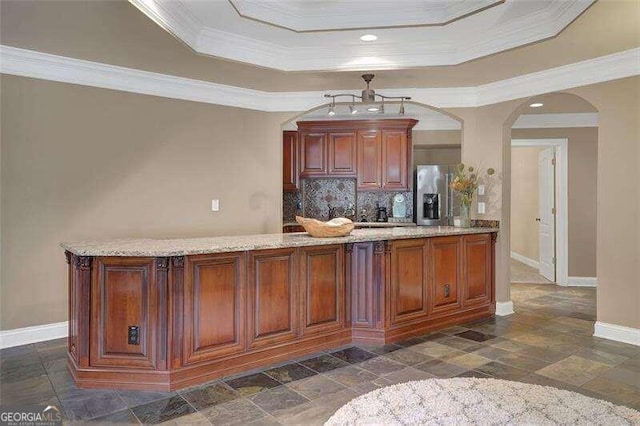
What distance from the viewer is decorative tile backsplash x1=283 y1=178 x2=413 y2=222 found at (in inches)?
277

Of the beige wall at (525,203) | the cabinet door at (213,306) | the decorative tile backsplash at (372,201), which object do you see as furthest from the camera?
the beige wall at (525,203)

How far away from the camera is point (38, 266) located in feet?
12.6

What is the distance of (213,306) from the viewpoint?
3.04 meters

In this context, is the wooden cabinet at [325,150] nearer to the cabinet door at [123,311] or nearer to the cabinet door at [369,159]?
the cabinet door at [369,159]

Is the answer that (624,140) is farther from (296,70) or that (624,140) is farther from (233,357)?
(233,357)

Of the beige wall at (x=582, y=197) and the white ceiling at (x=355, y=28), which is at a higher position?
the white ceiling at (x=355, y=28)

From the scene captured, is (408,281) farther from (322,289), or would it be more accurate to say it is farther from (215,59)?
(215,59)

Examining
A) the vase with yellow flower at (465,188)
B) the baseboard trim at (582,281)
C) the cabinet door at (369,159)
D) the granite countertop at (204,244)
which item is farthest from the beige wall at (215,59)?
the baseboard trim at (582,281)

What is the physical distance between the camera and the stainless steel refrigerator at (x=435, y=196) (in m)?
6.50

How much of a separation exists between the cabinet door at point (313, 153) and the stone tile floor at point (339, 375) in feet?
10.9

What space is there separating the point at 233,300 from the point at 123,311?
715mm

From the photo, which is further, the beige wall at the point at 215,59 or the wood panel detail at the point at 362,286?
the wood panel detail at the point at 362,286

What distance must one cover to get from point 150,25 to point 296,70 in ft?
4.77

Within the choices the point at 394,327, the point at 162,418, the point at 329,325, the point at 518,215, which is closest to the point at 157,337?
the point at 162,418
